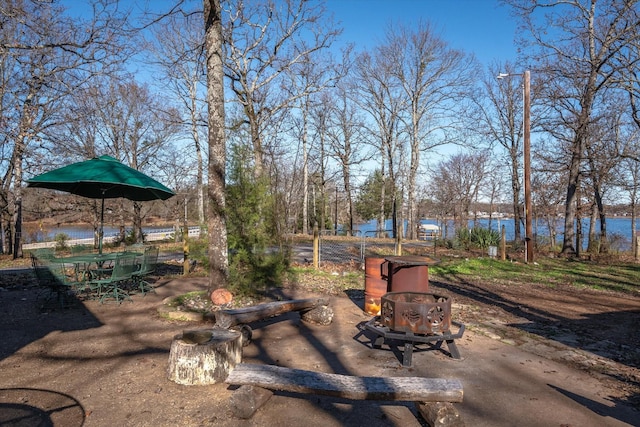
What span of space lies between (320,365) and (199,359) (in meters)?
1.37

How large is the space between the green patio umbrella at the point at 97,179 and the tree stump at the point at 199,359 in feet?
13.3

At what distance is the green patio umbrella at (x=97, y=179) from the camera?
22.2 feet

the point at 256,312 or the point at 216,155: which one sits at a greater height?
the point at 216,155

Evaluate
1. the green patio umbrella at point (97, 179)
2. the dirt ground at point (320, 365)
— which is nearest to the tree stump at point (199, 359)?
the dirt ground at point (320, 365)

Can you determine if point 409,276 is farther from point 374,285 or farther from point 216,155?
point 216,155

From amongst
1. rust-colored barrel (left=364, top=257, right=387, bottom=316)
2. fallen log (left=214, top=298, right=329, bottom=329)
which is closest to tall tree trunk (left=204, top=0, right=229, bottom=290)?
fallen log (left=214, top=298, right=329, bottom=329)

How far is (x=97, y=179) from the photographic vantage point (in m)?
6.73

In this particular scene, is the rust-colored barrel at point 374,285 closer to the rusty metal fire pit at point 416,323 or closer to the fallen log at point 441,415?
the rusty metal fire pit at point 416,323

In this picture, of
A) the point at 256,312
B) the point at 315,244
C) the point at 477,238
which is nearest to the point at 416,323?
the point at 256,312

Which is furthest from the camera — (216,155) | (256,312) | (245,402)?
(216,155)

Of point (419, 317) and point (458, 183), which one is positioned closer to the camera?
point (419, 317)

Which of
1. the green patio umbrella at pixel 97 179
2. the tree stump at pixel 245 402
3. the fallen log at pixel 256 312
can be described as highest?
the green patio umbrella at pixel 97 179

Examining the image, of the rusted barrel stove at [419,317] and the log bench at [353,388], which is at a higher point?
the rusted barrel stove at [419,317]

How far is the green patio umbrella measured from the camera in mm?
6766
